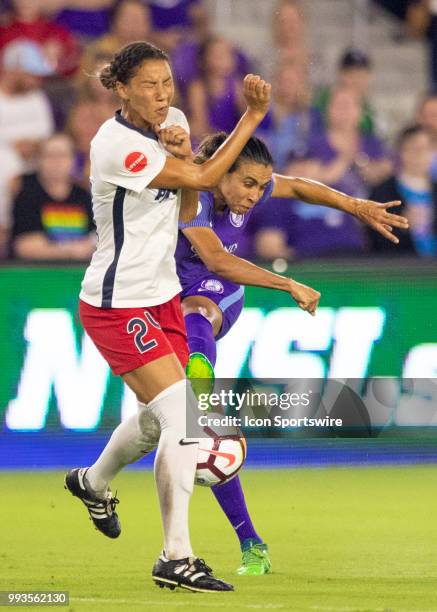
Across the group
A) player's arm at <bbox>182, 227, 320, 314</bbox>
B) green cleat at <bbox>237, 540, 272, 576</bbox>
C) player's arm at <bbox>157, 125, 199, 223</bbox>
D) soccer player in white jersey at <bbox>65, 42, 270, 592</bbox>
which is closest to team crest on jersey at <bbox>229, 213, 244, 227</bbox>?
player's arm at <bbox>182, 227, 320, 314</bbox>

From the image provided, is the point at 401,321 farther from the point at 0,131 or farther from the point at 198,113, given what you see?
the point at 0,131

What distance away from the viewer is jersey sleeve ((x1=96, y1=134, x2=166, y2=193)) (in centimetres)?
584

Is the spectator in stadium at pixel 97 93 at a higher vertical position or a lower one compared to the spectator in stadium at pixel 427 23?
lower

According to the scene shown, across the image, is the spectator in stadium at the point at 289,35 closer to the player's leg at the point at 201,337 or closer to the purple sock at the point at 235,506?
the player's leg at the point at 201,337

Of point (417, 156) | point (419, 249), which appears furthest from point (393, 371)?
point (417, 156)

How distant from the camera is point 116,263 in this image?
19.7ft

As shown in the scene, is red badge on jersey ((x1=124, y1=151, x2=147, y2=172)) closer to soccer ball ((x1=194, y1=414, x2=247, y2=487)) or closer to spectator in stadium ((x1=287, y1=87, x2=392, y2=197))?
soccer ball ((x1=194, y1=414, x2=247, y2=487))

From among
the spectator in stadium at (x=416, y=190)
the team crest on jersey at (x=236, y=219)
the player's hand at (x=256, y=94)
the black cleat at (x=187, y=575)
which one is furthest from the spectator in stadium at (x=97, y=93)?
the black cleat at (x=187, y=575)

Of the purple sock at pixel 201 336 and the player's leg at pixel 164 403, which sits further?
the purple sock at pixel 201 336

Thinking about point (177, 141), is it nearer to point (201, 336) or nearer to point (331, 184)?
point (201, 336)

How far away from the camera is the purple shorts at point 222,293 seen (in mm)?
7109

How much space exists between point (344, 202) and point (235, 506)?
149 centimetres

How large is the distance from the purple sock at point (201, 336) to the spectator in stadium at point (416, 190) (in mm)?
4386

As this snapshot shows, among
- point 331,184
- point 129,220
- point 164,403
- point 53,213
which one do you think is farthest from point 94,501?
point 331,184
